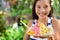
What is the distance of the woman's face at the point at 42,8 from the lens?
156 cm

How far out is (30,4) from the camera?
1.63 m

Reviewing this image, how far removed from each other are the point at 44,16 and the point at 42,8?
64 mm

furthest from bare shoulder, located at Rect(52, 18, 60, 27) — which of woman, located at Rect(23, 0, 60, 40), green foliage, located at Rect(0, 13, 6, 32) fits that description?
green foliage, located at Rect(0, 13, 6, 32)

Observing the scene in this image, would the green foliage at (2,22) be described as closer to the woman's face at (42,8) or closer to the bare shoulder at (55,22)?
the woman's face at (42,8)

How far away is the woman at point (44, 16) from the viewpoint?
61.6 inches

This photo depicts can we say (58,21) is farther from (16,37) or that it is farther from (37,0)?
(16,37)

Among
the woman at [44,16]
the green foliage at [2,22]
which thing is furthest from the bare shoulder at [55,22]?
the green foliage at [2,22]

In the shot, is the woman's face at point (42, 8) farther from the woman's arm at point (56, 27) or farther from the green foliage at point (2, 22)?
the green foliage at point (2, 22)

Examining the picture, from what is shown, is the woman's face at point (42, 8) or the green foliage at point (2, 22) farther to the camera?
the green foliage at point (2, 22)

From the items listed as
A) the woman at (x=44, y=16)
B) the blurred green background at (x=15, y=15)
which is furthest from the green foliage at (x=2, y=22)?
the woman at (x=44, y=16)

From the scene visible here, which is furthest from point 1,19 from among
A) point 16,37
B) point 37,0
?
point 37,0

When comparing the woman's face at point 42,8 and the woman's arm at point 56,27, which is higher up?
the woman's face at point 42,8

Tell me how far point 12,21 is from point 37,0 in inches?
10.1

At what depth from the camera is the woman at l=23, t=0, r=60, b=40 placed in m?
1.57
